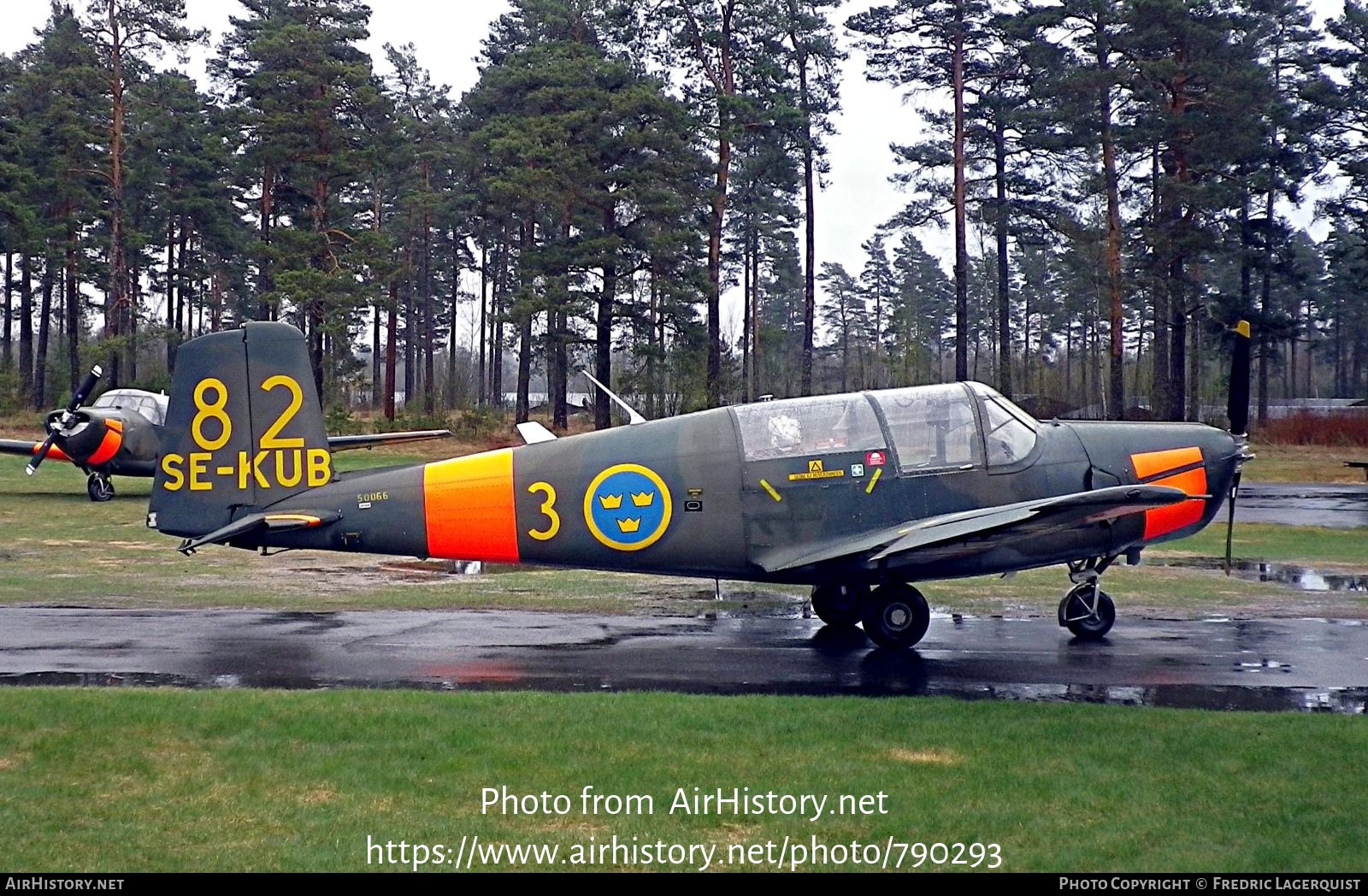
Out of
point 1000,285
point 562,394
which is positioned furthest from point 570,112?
point 1000,285

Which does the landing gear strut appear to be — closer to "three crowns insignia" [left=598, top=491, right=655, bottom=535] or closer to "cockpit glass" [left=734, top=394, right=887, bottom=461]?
"cockpit glass" [left=734, top=394, right=887, bottom=461]

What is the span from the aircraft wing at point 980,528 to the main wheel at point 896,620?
68cm

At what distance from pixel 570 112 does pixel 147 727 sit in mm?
40280

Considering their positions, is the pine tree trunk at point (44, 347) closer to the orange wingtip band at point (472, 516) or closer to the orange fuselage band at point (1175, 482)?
the orange wingtip band at point (472, 516)

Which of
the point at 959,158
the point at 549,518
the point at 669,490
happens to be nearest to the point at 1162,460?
the point at 669,490

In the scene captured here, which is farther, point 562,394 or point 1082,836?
point 562,394

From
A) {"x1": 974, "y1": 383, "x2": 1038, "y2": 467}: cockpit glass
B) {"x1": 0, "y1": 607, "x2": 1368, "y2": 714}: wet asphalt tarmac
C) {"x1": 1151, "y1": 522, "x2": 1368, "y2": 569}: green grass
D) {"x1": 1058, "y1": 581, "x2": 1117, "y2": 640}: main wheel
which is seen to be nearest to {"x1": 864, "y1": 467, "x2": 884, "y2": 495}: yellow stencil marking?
{"x1": 974, "y1": 383, "x2": 1038, "y2": 467}: cockpit glass

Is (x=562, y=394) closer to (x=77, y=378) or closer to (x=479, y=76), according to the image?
(x=479, y=76)

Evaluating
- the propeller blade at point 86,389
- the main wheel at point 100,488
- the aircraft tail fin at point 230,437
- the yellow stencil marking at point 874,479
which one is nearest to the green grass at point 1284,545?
the yellow stencil marking at point 874,479

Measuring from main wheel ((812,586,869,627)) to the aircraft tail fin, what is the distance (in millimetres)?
5309

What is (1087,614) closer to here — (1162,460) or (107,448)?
(1162,460)

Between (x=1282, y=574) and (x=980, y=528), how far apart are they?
9.38m

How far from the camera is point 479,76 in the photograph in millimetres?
61812

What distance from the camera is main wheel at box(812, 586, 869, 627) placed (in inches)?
494
